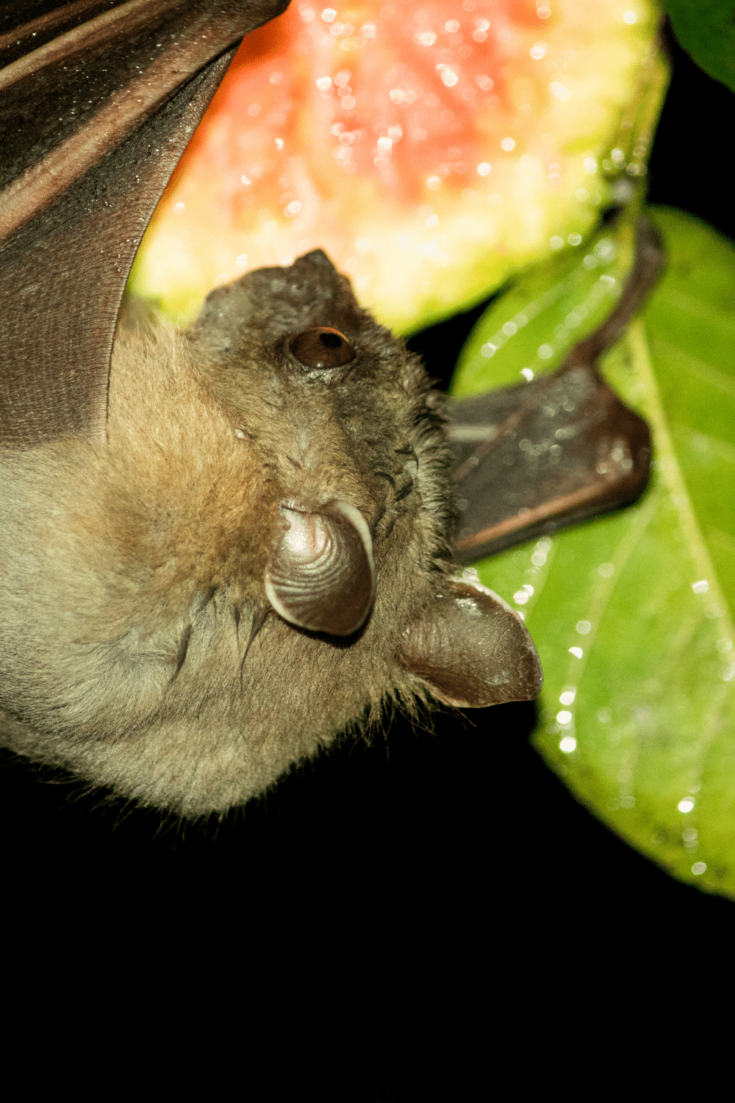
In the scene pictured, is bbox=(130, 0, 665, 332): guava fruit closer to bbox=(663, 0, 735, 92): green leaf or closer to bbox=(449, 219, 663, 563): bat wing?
bbox=(449, 219, 663, 563): bat wing

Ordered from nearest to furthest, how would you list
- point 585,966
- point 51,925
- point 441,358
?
point 441,358
point 51,925
point 585,966

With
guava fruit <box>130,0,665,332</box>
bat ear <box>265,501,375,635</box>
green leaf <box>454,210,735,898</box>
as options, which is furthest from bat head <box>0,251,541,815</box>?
green leaf <box>454,210,735,898</box>

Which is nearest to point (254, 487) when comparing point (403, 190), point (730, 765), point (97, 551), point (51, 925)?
point (97, 551)

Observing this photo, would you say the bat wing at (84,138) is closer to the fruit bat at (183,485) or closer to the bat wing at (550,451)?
the fruit bat at (183,485)

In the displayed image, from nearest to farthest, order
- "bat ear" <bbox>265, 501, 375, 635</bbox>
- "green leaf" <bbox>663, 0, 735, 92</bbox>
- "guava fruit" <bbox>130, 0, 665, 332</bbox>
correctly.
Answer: "bat ear" <bbox>265, 501, 375, 635</bbox>
"green leaf" <bbox>663, 0, 735, 92</bbox>
"guava fruit" <bbox>130, 0, 665, 332</bbox>

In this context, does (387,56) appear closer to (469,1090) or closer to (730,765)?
(730,765)

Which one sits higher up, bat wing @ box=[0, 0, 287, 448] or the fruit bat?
bat wing @ box=[0, 0, 287, 448]

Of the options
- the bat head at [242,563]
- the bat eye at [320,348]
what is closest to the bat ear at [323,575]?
the bat head at [242,563]
